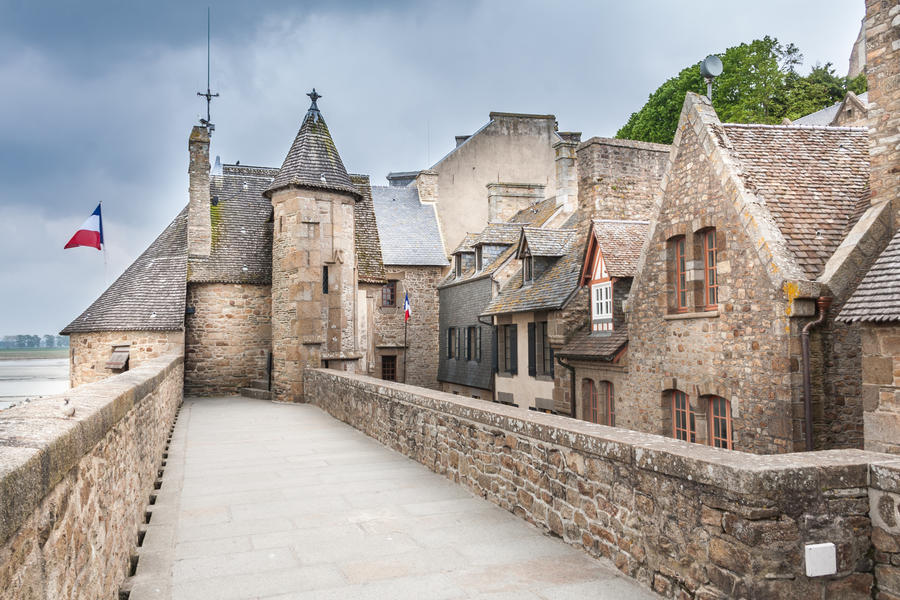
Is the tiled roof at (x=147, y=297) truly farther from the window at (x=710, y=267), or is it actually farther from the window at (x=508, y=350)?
the window at (x=710, y=267)

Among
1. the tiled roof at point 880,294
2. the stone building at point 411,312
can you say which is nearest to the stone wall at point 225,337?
the stone building at point 411,312

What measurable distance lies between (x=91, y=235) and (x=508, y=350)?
514 inches

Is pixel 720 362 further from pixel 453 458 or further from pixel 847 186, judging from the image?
pixel 453 458

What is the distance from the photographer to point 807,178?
12859mm

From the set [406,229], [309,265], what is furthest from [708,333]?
[406,229]

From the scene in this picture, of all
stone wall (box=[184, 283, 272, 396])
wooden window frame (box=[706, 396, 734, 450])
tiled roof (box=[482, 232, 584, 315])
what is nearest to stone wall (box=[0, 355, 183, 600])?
wooden window frame (box=[706, 396, 734, 450])

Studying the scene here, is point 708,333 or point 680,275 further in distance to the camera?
point 680,275

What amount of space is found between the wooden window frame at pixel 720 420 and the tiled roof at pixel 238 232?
51.3ft

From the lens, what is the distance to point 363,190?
28.1 metres

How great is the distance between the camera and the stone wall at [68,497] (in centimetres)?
227

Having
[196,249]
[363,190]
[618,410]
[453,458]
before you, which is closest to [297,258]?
[196,249]

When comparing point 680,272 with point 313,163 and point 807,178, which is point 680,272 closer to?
point 807,178

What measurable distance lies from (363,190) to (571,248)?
33.2 ft

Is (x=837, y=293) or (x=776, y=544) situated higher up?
(x=837, y=293)
